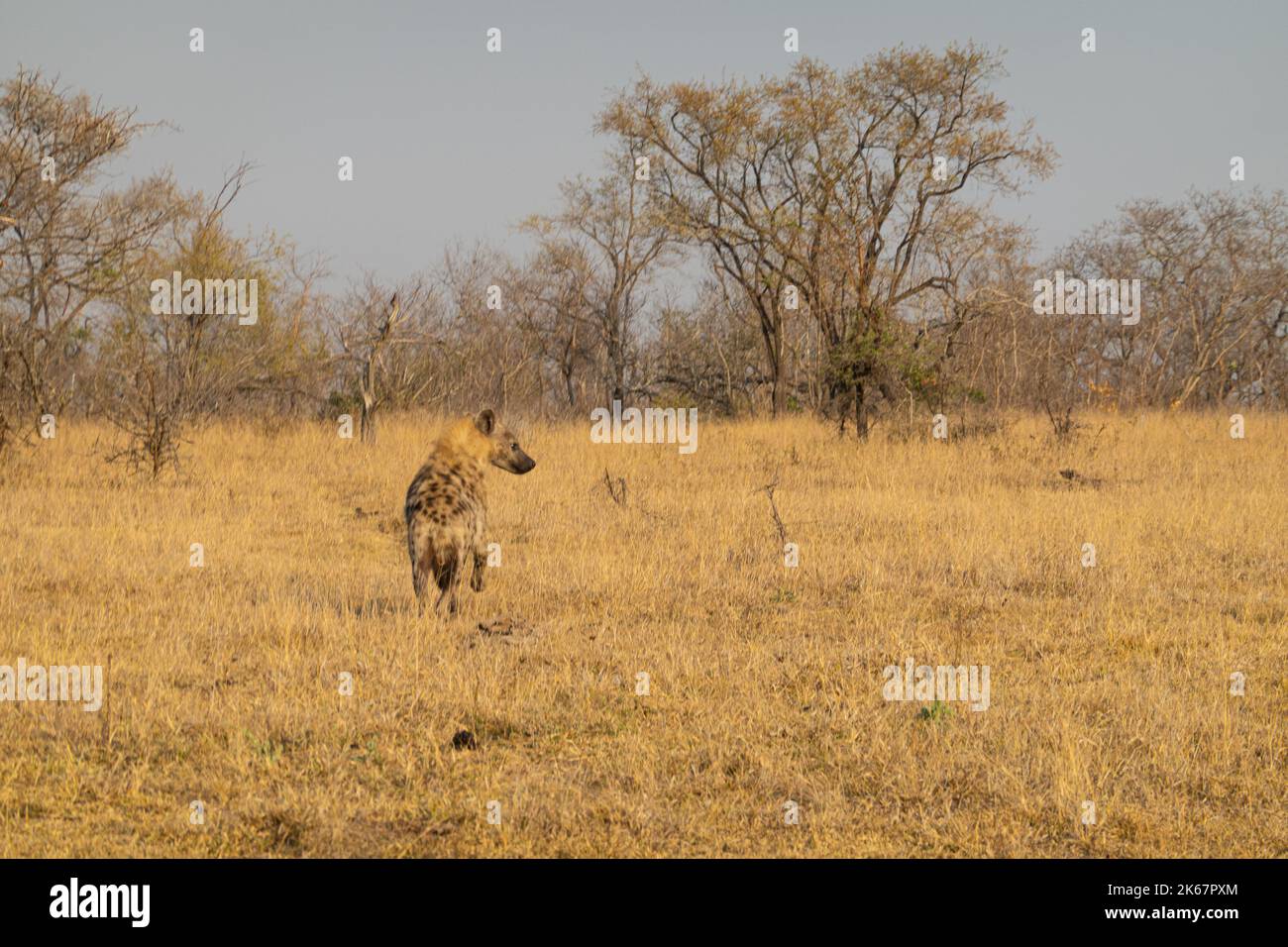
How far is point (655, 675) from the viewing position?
6.73m

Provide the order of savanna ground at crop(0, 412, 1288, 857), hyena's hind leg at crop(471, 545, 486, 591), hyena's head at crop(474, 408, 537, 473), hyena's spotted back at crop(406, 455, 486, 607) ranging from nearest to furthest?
savanna ground at crop(0, 412, 1288, 857)
hyena's spotted back at crop(406, 455, 486, 607)
hyena's hind leg at crop(471, 545, 486, 591)
hyena's head at crop(474, 408, 537, 473)

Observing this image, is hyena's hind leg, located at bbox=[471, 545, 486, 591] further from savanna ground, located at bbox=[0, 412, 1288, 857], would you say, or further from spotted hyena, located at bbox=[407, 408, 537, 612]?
savanna ground, located at bbox=[0, 412, 1288, 857]

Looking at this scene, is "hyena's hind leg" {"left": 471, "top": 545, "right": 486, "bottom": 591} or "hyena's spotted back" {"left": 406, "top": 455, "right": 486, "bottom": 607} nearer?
"hyena's spotted back" {"left": 406, "top": 455, "right": 486, "bottom": 607}

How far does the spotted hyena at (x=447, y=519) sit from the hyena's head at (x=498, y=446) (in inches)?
14.4

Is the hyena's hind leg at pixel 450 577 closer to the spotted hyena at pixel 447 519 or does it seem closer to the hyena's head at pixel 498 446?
the spotted hyena at pixel 447 519

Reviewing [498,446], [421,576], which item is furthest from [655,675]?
[498,446]

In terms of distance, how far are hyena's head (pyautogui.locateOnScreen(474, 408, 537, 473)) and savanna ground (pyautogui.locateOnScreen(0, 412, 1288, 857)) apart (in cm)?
87

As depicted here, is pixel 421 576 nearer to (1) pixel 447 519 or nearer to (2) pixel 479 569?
(1) pixel 447 519

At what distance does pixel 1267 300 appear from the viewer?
1153 inches

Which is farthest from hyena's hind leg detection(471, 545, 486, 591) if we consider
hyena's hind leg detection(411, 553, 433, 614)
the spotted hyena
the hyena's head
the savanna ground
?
the hyena's head

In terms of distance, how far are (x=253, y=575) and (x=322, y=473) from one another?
551 centimetres

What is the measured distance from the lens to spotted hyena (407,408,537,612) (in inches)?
304

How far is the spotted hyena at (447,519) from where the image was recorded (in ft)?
25.3

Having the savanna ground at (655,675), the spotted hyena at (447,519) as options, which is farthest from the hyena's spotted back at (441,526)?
the savanna ground at (655,675)
